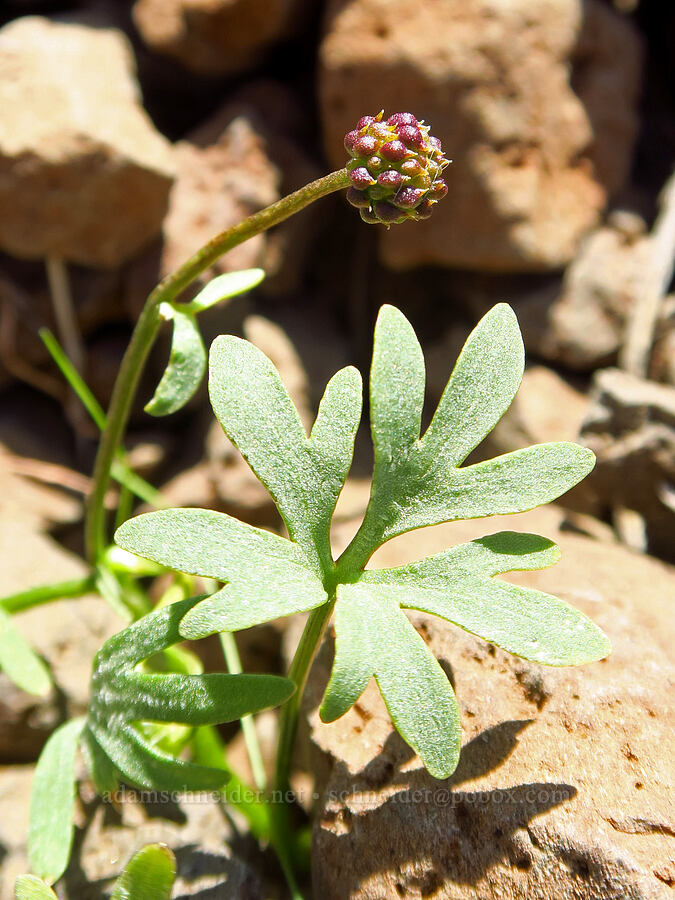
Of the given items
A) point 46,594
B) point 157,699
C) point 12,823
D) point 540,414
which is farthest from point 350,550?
point 540,414

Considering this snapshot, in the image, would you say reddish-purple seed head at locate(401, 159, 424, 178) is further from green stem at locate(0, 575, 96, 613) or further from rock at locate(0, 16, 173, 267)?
rock at locate(0, 16, 173, 267)

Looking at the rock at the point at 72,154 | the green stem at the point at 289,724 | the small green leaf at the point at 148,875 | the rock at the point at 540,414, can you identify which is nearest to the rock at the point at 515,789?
the green stem at the point at 289,724

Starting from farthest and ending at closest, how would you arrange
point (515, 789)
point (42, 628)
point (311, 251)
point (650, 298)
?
point (311, 251), point (650, 298), point (42, 628), point (515, 789)

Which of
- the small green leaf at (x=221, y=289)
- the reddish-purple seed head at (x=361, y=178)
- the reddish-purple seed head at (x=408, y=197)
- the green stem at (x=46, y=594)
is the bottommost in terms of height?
the green stem at (x=46, y=594)

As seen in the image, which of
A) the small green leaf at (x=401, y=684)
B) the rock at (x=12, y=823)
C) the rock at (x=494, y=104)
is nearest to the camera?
the small green leaf at (x=401, y=684)

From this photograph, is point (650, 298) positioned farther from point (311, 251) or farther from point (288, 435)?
point (288, 435)

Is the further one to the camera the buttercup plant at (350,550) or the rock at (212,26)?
the rock at (212,26)

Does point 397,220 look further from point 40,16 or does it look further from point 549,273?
point 40,16

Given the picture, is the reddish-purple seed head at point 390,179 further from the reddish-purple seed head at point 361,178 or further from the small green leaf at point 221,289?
the small green leaf at point 221,289
